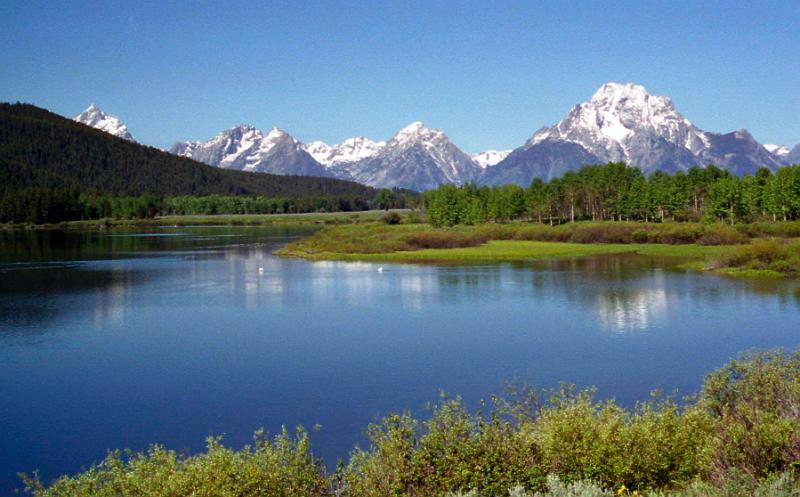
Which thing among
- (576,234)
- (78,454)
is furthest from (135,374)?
(576,234)

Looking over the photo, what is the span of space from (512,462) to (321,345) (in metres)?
24.6

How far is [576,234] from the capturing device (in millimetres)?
118562

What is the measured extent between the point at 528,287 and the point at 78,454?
1792 inches

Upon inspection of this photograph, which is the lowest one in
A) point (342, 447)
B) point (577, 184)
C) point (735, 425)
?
point (342, 447)

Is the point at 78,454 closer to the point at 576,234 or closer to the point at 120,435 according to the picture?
the point at 120,435

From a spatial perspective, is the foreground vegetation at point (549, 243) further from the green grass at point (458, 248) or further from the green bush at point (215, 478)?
the green bush at point (215, 478)

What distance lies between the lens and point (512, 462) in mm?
16547

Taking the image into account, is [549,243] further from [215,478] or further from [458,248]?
[215,478]

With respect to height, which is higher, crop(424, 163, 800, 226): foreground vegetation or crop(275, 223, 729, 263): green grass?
crop(424, 163, 800, 226): foreground vegetation

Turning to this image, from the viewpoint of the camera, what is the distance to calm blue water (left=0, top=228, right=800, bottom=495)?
26.9 m

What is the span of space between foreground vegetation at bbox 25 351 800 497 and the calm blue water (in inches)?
251

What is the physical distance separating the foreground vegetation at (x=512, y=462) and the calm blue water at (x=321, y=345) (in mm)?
6366

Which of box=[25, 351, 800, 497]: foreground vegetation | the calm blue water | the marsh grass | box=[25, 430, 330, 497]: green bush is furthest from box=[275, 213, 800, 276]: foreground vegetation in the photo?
box=[25, 430, 330, 497]: green bush

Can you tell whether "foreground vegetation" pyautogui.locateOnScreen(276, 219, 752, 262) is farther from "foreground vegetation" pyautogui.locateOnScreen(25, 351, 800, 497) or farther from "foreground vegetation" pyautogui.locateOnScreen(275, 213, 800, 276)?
"foreground vegetation" pyautogui.locateOnScreen(25, 351, 800, 497)
